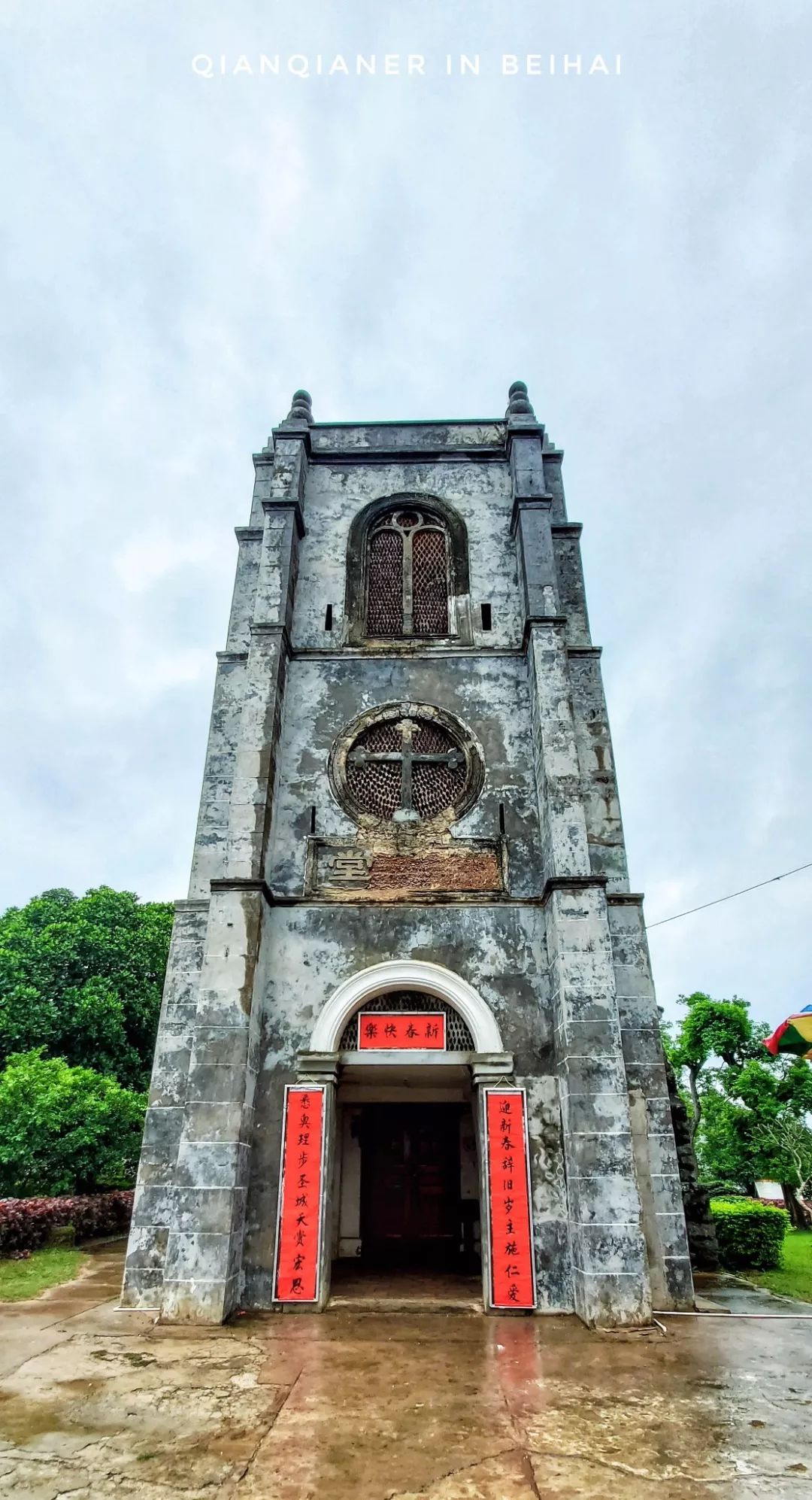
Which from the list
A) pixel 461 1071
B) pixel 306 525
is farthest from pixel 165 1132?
pixel 306 525

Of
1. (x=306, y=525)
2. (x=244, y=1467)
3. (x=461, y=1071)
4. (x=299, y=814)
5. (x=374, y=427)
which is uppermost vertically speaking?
(x=374, y=427)

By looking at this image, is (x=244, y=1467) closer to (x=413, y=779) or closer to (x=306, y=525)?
(x=413, y=779)

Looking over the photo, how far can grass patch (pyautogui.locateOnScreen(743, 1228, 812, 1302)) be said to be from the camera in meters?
9.14

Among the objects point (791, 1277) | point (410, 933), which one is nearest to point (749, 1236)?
point (791, 1277)

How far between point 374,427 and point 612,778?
7143mm

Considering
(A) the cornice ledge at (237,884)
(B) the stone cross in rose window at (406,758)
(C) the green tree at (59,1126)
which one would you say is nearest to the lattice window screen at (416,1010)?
(A) the cornice ledge at (237,884)

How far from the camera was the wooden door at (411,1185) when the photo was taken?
34.7 feet

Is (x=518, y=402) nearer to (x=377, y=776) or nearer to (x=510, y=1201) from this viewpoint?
(x=377, y=776)

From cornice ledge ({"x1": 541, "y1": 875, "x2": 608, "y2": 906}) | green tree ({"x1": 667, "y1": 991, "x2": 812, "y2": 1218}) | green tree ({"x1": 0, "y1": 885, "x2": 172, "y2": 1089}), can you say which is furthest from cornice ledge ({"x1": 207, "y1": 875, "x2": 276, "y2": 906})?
green tree ({"x1": 667, "y1": 991, "x2": 812, "y2": 1218})

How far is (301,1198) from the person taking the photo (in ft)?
25.5

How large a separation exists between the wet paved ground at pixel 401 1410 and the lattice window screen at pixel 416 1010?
8.14ft

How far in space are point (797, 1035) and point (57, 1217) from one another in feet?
37.1

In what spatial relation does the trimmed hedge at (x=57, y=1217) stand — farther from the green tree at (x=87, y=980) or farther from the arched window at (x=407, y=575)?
the arched window at (x=407, y=575)

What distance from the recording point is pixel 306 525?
1205 cm
